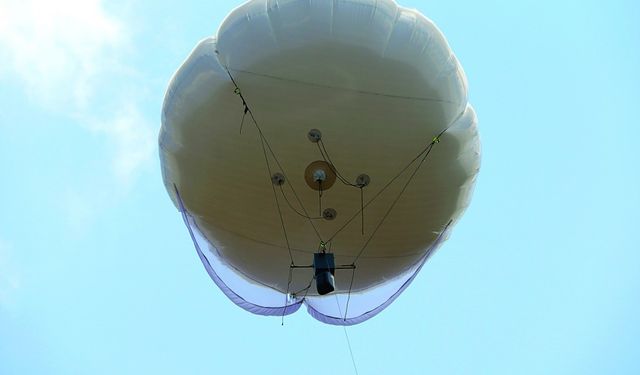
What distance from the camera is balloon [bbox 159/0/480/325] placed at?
6.45 metres

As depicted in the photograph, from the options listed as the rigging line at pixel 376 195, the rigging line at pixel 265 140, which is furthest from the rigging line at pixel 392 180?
the rigging line at pixel 265 140

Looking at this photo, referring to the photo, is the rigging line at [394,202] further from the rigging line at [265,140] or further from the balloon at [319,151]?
the rigging line at [265,140]

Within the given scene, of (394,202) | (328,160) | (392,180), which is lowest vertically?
(394,202)

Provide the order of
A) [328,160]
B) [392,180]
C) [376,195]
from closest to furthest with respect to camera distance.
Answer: [328,160] → [392,180] → [376,195]

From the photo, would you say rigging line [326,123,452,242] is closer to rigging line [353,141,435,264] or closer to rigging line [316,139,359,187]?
rigging line [353,141,435,264]

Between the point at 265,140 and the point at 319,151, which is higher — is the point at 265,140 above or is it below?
above

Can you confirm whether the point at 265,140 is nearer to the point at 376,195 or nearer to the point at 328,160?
the point at 328,160

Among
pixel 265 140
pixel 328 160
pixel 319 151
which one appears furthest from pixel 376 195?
pixel 265 140

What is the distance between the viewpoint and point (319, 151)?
7117 millimetres

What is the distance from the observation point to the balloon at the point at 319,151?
6453mm

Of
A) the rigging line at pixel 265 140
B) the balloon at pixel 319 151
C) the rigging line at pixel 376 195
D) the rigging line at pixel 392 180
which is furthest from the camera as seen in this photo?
the rigging line at pixel 376 195

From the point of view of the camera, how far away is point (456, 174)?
7.45m

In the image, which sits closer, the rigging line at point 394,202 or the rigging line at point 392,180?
the rigging line at point 392,180

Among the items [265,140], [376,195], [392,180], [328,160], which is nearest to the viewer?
[265,140]
